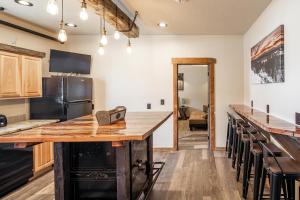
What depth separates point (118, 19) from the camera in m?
4.03

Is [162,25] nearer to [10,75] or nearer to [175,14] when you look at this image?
[175,14]

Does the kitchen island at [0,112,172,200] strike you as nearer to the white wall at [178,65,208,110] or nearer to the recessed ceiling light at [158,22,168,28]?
the recessed ceiling light at [158,22,168,28]

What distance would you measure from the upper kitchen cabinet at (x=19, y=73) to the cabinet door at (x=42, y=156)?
837mm

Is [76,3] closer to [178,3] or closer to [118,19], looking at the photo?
[118,19]

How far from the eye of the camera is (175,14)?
444cm

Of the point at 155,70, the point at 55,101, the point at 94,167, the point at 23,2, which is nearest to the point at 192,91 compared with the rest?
the point at 155,70

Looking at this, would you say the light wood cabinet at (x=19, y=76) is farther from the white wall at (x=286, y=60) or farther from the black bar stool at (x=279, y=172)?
the white wall at (x=286, y=60)

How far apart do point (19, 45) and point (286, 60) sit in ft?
13.1

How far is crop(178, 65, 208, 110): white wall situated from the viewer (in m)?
10.9

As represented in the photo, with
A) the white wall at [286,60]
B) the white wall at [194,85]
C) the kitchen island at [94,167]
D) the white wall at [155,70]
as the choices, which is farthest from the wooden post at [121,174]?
the white wall at [194,85]

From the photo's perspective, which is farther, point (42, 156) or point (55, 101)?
point (55, 101)

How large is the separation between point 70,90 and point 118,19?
167 centimetres

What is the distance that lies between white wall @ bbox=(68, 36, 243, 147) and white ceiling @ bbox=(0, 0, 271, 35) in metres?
0.44

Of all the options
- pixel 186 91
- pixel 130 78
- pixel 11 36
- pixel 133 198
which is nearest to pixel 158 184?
pixel 133 198
